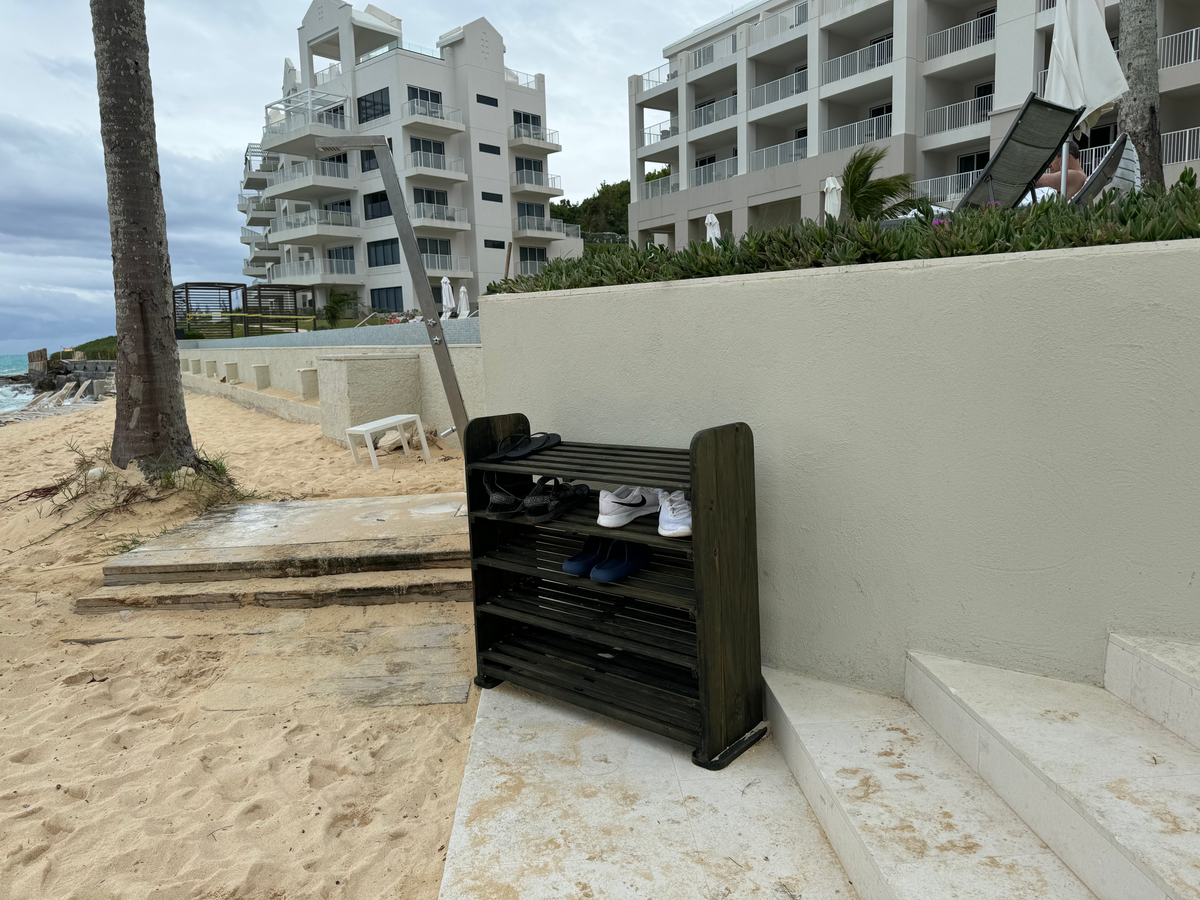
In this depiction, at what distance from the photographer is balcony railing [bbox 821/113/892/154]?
2084 cm

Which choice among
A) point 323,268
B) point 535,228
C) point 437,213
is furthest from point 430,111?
point 323,268

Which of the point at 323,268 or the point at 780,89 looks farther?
the point at 323,268

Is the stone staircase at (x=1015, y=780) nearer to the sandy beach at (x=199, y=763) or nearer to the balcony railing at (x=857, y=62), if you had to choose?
the sandy beach at (x=199, y=763)

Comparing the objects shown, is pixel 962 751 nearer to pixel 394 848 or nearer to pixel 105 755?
pixel 394 848

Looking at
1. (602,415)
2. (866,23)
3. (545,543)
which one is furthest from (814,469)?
(866,23)

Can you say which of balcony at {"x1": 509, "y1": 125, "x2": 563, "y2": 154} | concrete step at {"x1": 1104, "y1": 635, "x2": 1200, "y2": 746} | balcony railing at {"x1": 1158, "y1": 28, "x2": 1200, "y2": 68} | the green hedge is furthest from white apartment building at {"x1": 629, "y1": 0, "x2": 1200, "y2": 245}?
concrete step at {"x1": 1104, "y1": 635, "x2": 1200, "y2": 746}

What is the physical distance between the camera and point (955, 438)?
8.02 feet

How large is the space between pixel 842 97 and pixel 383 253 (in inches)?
818

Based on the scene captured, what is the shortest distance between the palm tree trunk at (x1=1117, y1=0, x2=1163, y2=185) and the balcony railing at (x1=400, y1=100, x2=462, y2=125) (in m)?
29.4

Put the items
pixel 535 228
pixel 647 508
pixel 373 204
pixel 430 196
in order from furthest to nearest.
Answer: pixel 535 228 < pixel 373 204 < pixel 430 196 < pixel 647 508

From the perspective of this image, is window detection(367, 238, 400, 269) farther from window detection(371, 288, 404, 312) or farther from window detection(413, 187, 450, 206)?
window detection(413, 187, 450, 206)

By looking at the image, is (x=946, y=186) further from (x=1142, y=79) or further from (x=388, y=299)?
(x=388, y=299)

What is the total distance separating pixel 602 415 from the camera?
337 centimetres

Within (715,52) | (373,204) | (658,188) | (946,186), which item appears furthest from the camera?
(373,204)
